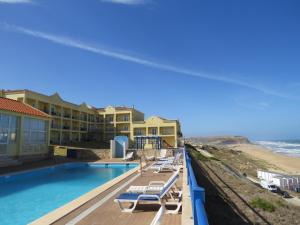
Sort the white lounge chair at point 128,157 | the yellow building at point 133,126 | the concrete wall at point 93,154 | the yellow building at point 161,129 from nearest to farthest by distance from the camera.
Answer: the white lounge chair at point 128,157
the concrete wall at point 93,154
the yellow building at point 161,129
the yellow building at point 133,126

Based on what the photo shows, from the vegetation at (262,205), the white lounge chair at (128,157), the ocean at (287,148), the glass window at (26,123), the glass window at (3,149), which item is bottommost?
the ocean at (287,148)

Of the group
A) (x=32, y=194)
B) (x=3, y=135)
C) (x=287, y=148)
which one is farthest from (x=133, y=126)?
(x=287, y=148)

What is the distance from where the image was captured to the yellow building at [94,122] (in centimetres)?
4019

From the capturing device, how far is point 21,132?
2455cm

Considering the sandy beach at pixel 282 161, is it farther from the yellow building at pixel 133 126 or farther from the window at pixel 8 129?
the window at pixel 8 129

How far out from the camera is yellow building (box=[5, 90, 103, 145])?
36250 mm

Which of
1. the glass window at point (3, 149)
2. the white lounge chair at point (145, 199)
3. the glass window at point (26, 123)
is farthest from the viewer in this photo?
the glass window at point (26, 123)

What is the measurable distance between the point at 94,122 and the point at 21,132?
105 feet

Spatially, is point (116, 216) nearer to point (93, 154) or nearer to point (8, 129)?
point (8, 129)

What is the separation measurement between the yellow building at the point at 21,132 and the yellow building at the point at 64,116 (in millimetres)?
8748

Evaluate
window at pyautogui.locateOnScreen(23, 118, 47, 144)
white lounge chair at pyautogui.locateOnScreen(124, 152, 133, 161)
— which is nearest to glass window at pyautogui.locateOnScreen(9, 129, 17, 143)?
window at pyautogui.locateOnScreen(23, 118, 47, 144)

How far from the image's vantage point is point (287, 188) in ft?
80.5

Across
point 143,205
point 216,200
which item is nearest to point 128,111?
point 216,200

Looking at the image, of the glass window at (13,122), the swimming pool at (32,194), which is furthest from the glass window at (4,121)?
the swimming pool at (32,194)
